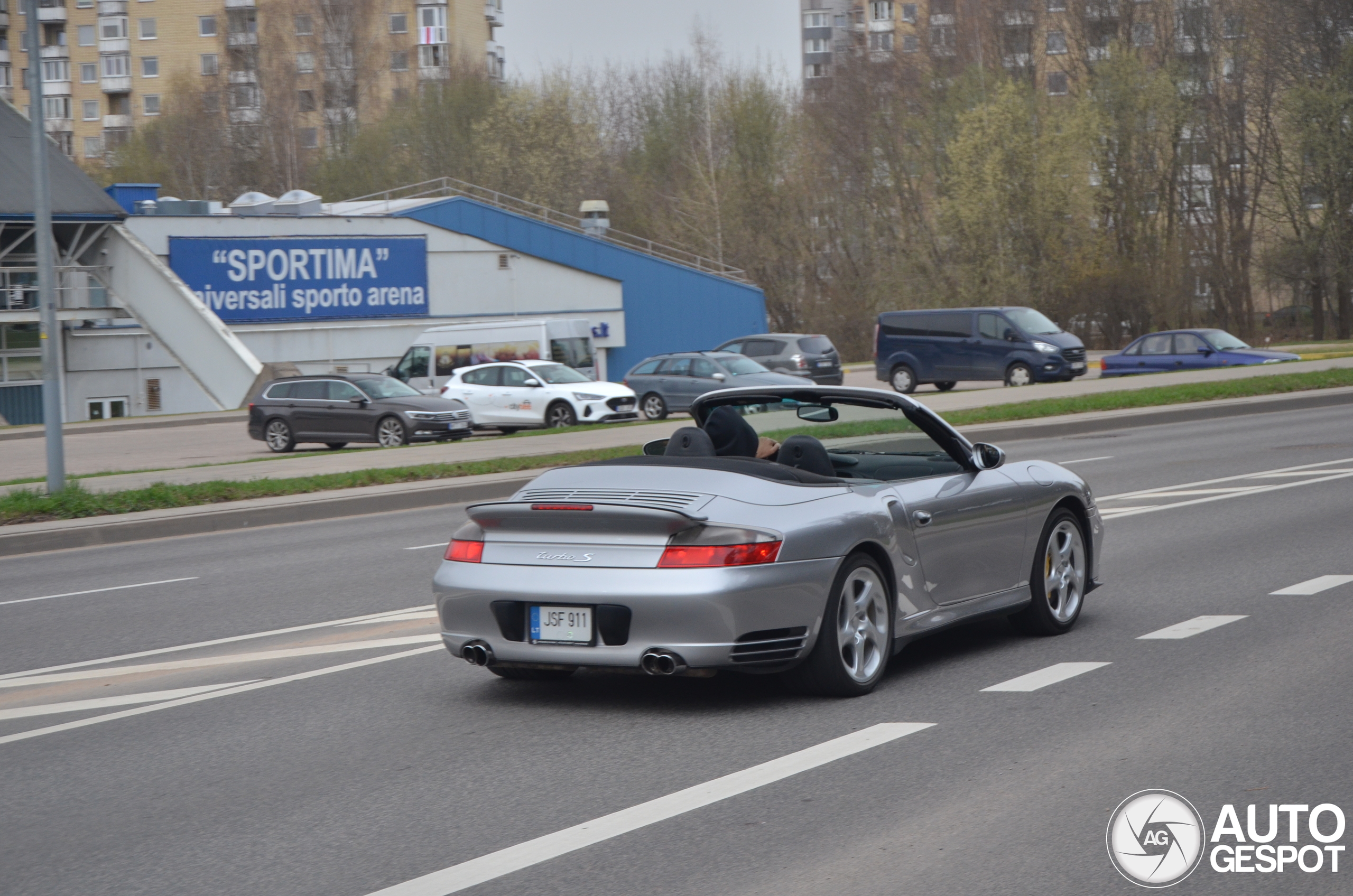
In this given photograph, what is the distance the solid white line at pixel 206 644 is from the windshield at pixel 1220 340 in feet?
98.6

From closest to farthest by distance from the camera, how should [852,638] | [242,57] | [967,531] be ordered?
[852,638]
[967,531]
[242,57]

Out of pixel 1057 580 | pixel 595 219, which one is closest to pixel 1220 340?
pixel 595 219

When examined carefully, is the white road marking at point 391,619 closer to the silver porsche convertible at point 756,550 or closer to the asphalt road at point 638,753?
the asphalt road at point 638,753

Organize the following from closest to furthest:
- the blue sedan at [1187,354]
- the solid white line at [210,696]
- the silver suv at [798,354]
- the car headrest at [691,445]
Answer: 1. the solid white line at [210,696]
2. the car headrest at [691,445]
3. the blue sedan at [1187,354]
4. the silver suv at [798,354]

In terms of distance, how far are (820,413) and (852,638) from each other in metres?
1.35

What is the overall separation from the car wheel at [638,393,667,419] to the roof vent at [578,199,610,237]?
23.2 m

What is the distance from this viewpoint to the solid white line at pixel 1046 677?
6715mm

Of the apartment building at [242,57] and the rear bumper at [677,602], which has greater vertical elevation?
the apartment building at [242,57]

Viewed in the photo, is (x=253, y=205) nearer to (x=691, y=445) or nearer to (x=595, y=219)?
(x=595, y=219)

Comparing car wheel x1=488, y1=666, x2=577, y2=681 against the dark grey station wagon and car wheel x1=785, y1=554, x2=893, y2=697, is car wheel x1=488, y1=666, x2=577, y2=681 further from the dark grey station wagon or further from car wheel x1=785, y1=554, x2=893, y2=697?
the dark grey station wagon

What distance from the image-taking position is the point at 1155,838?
460 centimetres

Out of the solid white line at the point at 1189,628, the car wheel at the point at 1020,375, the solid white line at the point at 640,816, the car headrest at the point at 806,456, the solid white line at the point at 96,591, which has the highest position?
the car wheel at the point at 1020,375

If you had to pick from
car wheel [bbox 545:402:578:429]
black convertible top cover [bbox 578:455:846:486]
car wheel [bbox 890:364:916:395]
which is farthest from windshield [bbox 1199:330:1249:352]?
black convertible top cover [bbox 578:455:846:486]

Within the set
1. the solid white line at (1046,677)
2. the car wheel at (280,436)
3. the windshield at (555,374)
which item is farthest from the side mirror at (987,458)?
the windshield at (555,374)
